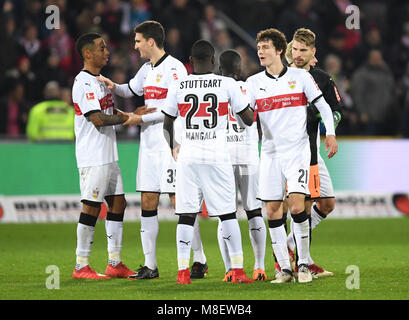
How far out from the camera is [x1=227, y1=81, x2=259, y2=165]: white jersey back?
31.4ft

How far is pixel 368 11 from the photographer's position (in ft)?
66.6

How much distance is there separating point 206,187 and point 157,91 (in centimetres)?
144

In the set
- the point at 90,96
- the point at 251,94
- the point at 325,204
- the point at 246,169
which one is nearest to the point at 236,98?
the point at 251,94

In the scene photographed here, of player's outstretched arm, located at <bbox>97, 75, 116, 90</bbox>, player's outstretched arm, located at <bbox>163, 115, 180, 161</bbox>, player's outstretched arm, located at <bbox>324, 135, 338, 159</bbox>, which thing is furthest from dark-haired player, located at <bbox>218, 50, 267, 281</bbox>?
player's outstretched arm, located at <bbox>97, 75, 116, 90</bbox>

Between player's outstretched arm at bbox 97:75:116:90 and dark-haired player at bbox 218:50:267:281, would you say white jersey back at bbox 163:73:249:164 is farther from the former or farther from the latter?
player's outstretched arm at bbox 97:75:116:90

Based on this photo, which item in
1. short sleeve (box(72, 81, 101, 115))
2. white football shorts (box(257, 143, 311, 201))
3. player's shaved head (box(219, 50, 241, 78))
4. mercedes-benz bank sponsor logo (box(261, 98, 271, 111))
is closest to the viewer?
white football shorts (box(257, 143, 311, 201))

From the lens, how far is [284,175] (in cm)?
905

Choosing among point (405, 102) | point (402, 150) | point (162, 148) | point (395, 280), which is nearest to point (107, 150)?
point (162, 148)

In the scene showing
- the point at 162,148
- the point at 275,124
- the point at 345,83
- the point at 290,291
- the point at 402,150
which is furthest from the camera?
the point at 345,83

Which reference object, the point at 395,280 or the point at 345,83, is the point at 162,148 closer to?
the point at 395,280

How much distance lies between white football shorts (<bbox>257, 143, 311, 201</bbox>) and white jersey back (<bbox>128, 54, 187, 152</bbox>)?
1220mm

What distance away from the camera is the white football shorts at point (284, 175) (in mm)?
8953

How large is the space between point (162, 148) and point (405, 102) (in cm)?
1029

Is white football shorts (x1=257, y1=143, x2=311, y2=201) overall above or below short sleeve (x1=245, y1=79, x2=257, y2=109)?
below
